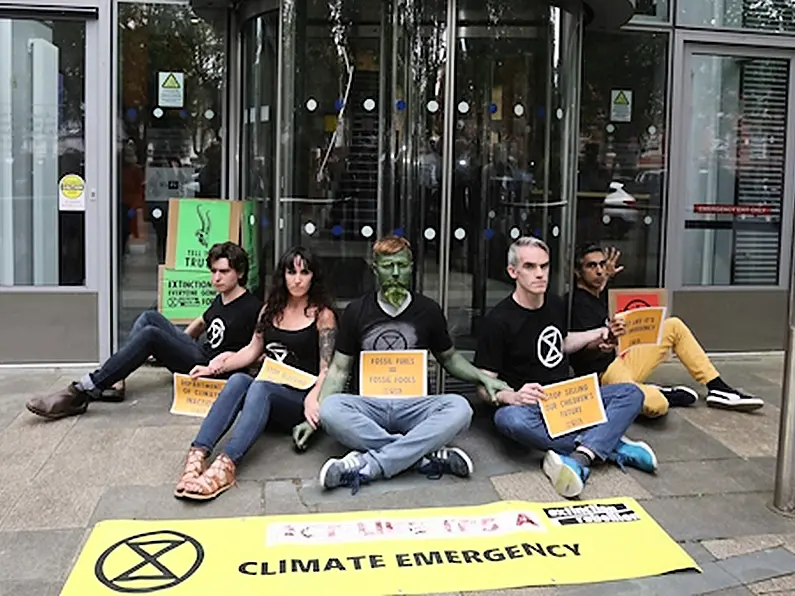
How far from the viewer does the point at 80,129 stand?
6551mm

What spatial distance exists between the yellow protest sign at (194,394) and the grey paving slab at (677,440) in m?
2.43

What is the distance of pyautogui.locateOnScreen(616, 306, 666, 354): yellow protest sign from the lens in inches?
197

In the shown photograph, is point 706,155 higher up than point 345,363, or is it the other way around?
point 706,155

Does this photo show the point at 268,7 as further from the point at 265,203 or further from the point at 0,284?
the point at 0,284

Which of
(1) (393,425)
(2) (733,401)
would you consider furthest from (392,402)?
(2) (733,401)

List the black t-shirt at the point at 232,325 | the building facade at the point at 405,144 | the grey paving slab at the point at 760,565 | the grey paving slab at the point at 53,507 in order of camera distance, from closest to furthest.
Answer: the grey paving slab at the point at 760,565 < the grey paving slab at the point at 53,507 < the black t-shirt at the point at 232,325 < the building facade at the point at 405,144

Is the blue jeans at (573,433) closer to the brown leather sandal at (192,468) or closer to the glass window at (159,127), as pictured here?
the brown leather sandal at (192,468)

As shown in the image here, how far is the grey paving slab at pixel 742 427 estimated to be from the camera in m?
5.00

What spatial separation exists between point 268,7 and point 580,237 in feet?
9.80

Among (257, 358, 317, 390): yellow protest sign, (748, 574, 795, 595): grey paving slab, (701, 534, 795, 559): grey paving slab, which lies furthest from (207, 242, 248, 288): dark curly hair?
(748, 574, 795, 595): grey paving slab

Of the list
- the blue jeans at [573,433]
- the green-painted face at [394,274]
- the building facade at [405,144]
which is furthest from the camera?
the building facade at [405,144]

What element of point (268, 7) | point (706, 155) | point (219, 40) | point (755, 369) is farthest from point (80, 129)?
point (755, 369)

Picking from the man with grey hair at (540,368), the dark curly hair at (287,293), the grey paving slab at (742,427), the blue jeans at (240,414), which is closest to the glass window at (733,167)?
the grey paving slab at (742,427)

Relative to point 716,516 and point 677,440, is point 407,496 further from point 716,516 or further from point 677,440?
point 677,440
